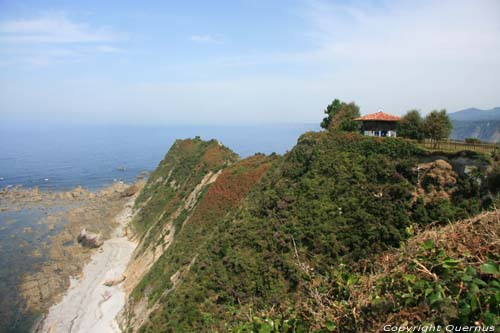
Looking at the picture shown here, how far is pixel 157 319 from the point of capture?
2256 cm

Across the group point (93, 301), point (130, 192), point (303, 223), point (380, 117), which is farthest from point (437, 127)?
point (130, 192)

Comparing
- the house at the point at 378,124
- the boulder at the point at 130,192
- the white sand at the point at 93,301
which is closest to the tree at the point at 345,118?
the house at the point at 378,124

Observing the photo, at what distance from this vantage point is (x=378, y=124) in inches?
1115

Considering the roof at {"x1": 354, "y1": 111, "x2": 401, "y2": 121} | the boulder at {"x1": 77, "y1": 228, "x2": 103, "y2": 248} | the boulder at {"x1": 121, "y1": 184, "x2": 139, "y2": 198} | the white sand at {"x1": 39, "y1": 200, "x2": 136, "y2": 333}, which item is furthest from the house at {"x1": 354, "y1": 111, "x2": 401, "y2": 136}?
the boulder at {"x1": 121, "y1": 184, "x2": 139, "y2": 198}

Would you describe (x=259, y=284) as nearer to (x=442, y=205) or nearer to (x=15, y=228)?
(x=442, y=205)

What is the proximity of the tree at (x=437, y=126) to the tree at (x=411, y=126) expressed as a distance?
1.55ft

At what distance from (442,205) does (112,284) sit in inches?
1252

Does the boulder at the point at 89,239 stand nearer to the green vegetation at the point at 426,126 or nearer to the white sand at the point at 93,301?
the white sand at the point at 93,301

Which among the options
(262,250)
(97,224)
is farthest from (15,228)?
(262,250)

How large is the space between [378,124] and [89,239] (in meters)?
41.0

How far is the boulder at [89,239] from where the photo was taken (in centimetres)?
4500

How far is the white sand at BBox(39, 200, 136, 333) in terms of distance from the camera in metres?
27.7

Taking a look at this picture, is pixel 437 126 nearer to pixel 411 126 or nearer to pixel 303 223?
pixel 411 126

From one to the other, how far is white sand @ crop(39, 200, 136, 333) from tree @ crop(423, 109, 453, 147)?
29.2m
